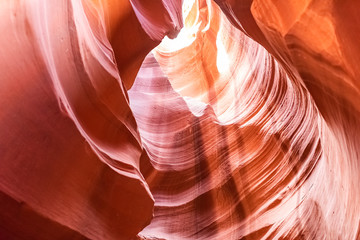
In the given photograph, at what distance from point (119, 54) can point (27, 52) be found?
130 centimetres

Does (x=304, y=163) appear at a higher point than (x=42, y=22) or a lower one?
lower

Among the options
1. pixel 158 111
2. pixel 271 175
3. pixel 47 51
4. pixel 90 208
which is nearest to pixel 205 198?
pixel 271 175

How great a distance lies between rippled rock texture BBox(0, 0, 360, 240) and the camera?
142 centimetres

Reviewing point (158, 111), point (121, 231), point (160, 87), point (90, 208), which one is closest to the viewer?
point (90, 208)

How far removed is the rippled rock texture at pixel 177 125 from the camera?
1418 mm

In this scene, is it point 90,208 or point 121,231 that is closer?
point 90,208

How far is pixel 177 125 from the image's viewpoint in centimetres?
→ 374

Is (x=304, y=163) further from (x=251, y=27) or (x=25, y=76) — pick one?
(x=25, y=76)

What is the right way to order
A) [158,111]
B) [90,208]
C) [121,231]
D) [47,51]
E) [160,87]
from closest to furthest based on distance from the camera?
1. [47,51]
2. [90,208]
3. [121,231]
4. [158,111]
5. [160,87]

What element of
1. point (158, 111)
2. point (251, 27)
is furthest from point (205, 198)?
point (251, 27)

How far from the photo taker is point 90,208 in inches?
64.4

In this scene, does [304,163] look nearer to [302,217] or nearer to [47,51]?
[302,217]

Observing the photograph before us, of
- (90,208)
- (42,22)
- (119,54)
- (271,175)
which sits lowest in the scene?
(271,175)

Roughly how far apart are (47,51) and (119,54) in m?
1.19
